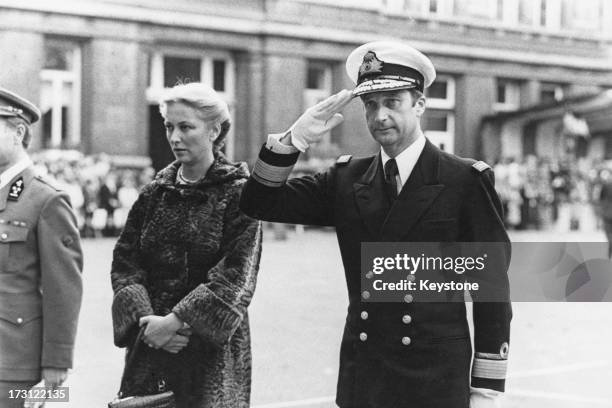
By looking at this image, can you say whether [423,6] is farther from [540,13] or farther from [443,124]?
[443,124]

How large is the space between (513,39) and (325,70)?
5374 mm

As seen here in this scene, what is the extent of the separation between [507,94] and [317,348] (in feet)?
69.7

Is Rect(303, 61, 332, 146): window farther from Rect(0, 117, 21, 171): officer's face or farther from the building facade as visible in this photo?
Rect(0, 117, 21, 171): officer's face

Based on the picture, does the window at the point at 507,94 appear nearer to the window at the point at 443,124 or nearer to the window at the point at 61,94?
the window at the point at 443,124

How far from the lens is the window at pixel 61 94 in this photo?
21.7 m

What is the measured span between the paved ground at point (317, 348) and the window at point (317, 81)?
13.0m

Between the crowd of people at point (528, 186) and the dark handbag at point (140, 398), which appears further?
the crowd of people at point (528, 186)

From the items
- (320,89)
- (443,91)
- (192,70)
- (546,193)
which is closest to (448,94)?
(443,91)

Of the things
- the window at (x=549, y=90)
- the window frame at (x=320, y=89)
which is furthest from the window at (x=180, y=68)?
the window at (x=549, y=90)

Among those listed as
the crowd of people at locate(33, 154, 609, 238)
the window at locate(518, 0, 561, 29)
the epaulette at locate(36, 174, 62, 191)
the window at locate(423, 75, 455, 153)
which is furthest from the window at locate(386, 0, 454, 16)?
the epaulette at locate(36, 174, 62, 191)

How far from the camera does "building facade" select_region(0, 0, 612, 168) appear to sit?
69.5 ft

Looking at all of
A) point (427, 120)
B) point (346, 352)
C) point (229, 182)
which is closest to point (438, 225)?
point (346, 352)

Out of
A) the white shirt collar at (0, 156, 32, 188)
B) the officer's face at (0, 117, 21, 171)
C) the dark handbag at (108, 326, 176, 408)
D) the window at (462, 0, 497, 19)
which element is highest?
the window at (462, 0, 497, 19)

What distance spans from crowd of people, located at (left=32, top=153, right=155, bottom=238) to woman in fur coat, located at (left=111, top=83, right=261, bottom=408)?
15.4 meters
